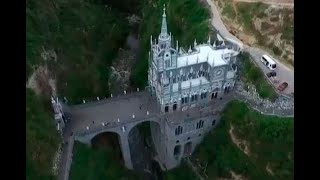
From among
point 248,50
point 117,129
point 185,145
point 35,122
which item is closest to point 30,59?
point 35,122

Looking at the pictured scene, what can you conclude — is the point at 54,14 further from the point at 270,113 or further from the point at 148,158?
the point at 270,113

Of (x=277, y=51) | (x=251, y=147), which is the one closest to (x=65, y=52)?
(x=251, y=147)

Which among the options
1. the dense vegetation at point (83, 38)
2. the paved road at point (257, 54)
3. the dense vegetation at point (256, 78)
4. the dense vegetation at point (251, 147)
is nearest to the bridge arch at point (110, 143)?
the dense vegetation at point (83, 38)

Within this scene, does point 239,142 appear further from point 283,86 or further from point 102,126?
point 102,126

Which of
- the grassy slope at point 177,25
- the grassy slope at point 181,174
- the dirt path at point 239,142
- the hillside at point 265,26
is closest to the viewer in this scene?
the dirt path at point 239,142

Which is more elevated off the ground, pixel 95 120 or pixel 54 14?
pixel 54 14

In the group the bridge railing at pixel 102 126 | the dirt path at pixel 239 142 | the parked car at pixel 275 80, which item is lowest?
the dirt path at pixel 239 142

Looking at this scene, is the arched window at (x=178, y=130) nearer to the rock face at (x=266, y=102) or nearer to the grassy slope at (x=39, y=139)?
the rock face at (x=266, y=102)
